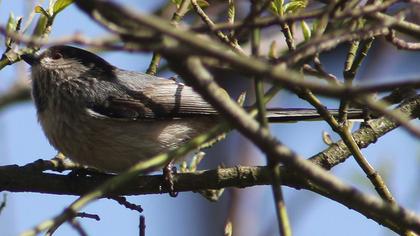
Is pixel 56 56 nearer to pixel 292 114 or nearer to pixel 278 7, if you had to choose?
pixel 292 114

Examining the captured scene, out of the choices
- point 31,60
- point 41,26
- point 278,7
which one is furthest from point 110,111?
point 278,7

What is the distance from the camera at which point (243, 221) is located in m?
7.14

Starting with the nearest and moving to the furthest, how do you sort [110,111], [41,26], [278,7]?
[278,7], [41,26], [110,111]

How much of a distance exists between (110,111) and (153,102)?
0.28 meters

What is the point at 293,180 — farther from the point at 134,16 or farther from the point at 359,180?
the point at 134,16

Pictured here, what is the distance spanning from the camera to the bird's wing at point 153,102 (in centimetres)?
458

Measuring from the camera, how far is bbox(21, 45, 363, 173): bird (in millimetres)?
4277

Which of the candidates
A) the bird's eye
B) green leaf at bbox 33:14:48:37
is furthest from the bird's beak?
green leaf at bbox 33:14:48:37

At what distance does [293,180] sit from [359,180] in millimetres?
1133

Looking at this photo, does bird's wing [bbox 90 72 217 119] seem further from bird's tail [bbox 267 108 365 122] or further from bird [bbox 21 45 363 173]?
bird's tail [bbox 267 108 365 122]

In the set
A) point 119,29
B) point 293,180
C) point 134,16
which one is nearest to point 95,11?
point 119,29

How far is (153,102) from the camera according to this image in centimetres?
463

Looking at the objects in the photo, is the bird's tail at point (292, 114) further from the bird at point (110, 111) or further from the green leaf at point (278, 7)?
the green leaf at point (278, 7)

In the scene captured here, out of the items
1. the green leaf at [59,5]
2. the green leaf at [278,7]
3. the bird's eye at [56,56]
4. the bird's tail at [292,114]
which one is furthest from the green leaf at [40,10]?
→ the bird's eye at [56,56]
